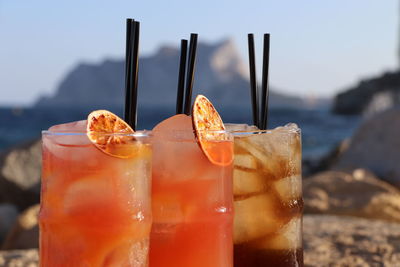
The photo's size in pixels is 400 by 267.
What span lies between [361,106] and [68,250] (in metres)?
42.5

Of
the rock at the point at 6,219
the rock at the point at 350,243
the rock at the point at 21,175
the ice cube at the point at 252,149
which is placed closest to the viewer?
the ice cube at the point at 252,149

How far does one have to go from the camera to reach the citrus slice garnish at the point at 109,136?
136 cm

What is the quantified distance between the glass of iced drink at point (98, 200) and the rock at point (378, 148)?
5281 mm

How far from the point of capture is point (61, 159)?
138 centimetres

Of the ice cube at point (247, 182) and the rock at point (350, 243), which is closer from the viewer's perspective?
the ice cube at point (247, 182)

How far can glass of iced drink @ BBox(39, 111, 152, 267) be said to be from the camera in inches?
53.6

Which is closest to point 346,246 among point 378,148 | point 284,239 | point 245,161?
point 284,239

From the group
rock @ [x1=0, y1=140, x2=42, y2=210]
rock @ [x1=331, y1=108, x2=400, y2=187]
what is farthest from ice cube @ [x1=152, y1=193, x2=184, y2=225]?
rock @ [x1=331, y1=108, x2=400, y2=187]

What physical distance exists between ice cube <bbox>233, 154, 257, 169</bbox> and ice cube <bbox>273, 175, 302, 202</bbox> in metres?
0.08

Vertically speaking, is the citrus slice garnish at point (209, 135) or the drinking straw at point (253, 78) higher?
the drinking straw at point (253, 78)

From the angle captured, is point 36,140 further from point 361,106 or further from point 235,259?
point 361,106

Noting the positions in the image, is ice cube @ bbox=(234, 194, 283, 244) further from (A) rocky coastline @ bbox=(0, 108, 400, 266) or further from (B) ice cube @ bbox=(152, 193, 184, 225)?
(A) rocky coastline @ bbox=(0, 108, 400, 266)

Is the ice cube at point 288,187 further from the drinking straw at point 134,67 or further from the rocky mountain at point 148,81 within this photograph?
the rocky mountain at point 148,81

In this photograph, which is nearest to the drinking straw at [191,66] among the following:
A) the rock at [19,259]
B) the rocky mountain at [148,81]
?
the rock at [19,259]
